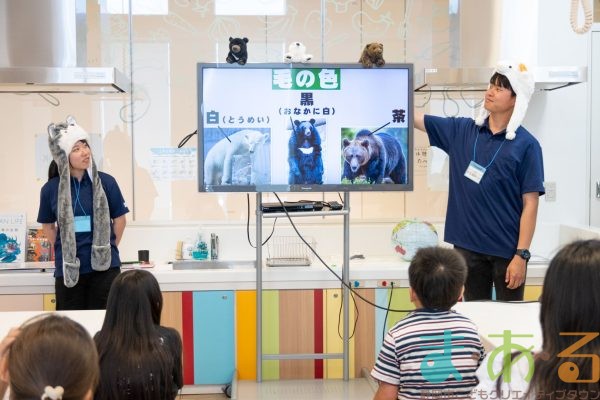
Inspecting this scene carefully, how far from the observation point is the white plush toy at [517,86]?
115 inches

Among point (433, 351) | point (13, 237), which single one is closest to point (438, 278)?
point (433, 351)

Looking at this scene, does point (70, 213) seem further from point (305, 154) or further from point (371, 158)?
point (371, 158)

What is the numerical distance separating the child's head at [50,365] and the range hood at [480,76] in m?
2.64

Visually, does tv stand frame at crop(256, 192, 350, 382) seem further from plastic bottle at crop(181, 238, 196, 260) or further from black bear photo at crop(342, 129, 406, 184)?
A: plastic bottle at crop(181, 238, 196, 260)

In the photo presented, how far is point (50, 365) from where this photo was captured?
1210mm

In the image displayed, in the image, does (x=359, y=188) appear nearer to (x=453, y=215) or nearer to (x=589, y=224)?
(x=453, y=215)

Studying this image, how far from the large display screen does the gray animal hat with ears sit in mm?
522

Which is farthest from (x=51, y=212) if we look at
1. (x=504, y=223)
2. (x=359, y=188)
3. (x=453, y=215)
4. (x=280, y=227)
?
(x=504, y=223)

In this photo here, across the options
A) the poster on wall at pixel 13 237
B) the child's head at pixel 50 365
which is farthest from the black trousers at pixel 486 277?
the poster on wall at pixel 13 237

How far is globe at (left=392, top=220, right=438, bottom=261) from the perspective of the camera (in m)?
3.71

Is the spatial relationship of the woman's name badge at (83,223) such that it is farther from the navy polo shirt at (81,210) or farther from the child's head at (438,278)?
the child's head at (438,278)

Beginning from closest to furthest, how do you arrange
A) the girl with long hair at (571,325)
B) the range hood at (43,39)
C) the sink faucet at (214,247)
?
the girl with long hair at (571,325)
the range hood at (43,39)
the sink faucet at (214,247)

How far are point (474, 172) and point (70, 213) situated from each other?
1.92 m

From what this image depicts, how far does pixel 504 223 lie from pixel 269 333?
4.51 ft
